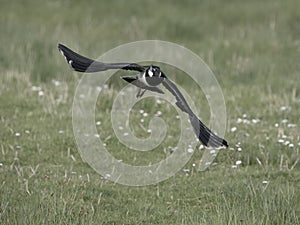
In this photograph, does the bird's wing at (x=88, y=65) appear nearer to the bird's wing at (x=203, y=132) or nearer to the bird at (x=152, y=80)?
the bird at (x=152, y=80)

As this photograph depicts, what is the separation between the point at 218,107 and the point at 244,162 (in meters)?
1.68

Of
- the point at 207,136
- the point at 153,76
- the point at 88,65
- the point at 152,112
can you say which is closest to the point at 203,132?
the point at 207,136

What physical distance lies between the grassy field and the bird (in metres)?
0.54

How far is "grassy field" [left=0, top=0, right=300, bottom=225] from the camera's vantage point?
17.8ft

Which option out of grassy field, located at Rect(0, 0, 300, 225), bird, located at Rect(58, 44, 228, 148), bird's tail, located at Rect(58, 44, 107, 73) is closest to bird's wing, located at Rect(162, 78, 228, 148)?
bird, located at Rect(58, 44, 228, 148)

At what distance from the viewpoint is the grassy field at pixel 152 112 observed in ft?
17.8

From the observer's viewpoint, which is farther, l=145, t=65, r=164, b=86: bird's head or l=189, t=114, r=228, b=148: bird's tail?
l=145, t=65, r=164, b=86: bird's head

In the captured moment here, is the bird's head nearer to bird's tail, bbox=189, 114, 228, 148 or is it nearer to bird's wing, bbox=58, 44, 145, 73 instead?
bird's wing, bbox=58, 44, 145, 73

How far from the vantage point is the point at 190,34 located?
11.5 m

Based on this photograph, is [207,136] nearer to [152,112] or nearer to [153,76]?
[153,76]

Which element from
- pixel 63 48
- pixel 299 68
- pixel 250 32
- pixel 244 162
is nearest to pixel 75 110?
pixel 244 162

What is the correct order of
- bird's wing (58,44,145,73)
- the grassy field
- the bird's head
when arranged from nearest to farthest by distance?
1. bird's wing (58,44,145,73)
2. the bird's head
3. the grassy field

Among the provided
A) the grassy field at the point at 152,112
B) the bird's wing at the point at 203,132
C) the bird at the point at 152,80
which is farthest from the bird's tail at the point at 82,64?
the grassy field at the point at 152,112

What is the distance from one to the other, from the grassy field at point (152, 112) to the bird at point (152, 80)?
54 centimetres
